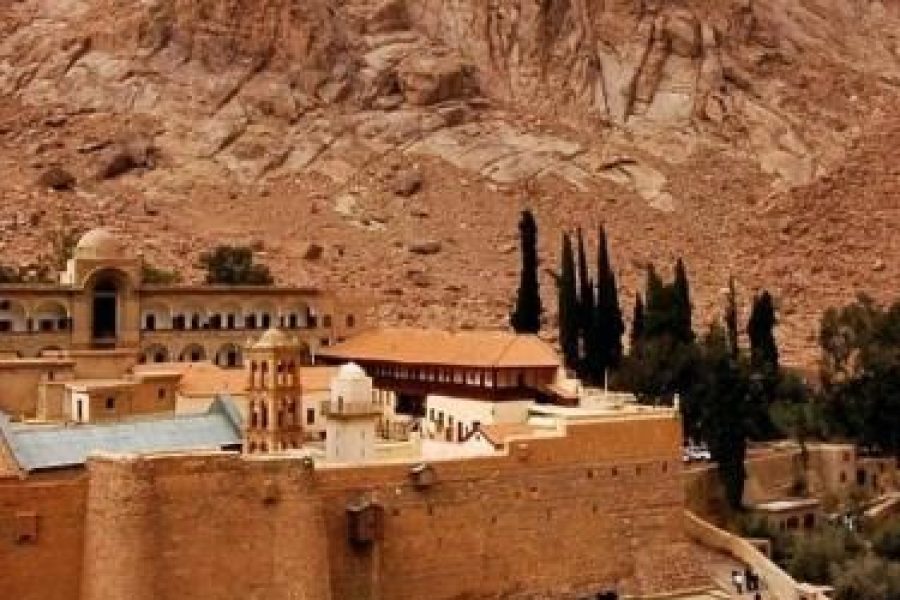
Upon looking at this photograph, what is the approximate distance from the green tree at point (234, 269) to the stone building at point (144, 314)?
569 centimetres

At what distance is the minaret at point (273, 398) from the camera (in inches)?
1043

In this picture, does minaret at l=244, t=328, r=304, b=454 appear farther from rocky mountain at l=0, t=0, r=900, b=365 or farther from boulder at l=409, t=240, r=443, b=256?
boulder at l=409, t=240, r=443, b=256

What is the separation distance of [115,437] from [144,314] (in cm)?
1178

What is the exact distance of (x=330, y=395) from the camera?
28734mm

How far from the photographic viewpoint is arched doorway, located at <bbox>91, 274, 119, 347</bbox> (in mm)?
34812

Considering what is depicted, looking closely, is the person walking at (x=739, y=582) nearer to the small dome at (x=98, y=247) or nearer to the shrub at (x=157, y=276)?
the small dome at (x=98, y=247)

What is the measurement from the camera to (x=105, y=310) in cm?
3516

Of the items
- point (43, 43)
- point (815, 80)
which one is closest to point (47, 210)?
point (43, 43)

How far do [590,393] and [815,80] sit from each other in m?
38.9

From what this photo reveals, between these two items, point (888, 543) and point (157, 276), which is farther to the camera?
point (157, 276)

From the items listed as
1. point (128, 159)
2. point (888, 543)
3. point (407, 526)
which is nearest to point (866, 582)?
point (888, 543)

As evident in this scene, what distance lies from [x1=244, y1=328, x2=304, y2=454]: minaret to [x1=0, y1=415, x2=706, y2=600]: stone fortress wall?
4.29 meters

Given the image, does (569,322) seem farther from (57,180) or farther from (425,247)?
(57,180)

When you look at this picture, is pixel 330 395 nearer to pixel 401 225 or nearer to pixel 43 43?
pixel 401 225
